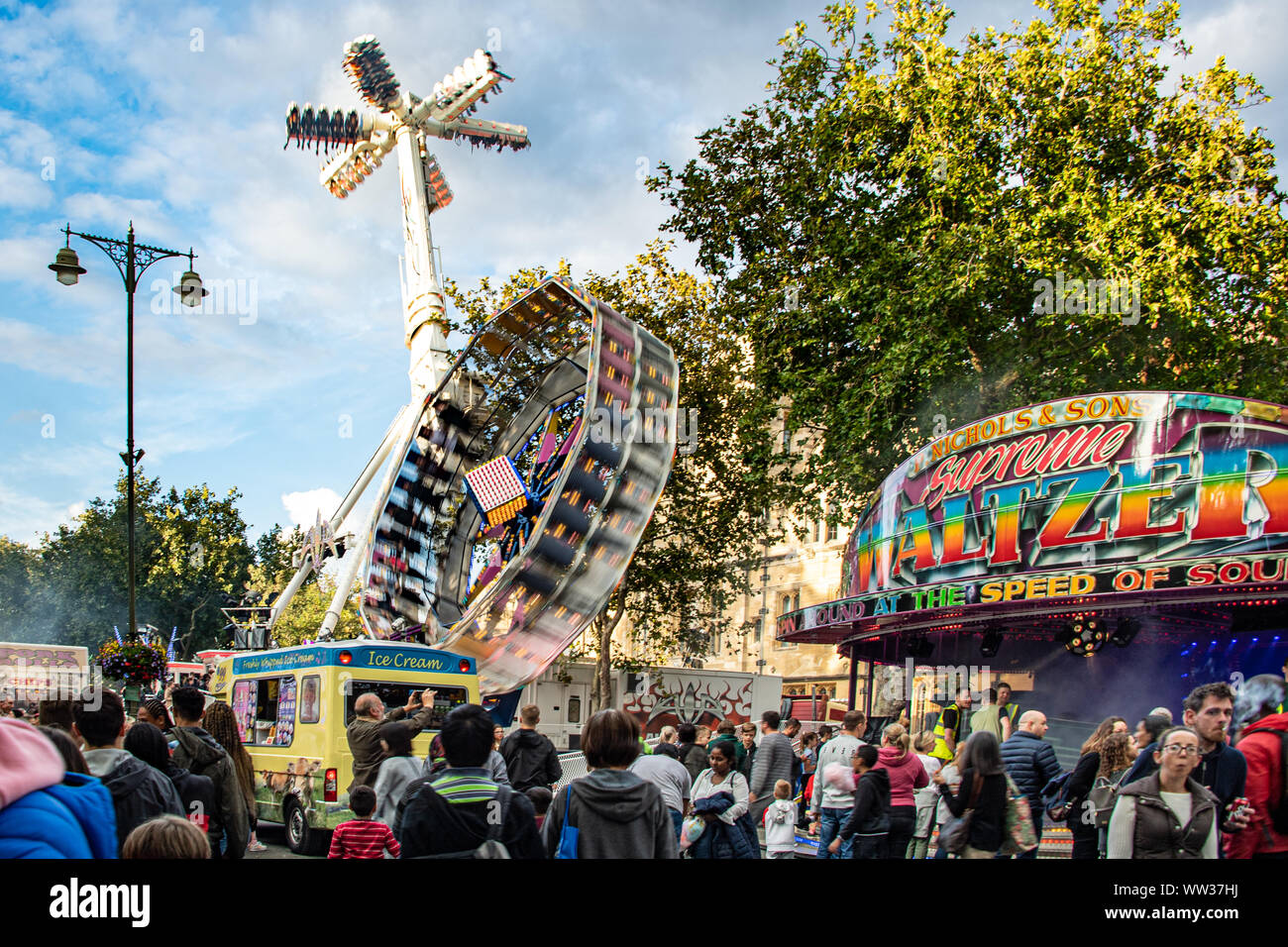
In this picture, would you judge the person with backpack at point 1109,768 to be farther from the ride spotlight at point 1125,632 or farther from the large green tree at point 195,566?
the large green tree at point 195,566

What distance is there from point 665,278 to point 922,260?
453 inches

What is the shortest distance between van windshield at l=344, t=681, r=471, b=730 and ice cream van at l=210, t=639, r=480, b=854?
13 mm

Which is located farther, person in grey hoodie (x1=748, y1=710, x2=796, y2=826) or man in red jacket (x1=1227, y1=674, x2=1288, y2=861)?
person in grey hoodie (x1=748, y1=710, x2=796, y2=826)

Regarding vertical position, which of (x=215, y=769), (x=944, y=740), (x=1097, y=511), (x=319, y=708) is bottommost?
(x=944, y=740)

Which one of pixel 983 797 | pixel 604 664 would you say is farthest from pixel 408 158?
pixel 983 797

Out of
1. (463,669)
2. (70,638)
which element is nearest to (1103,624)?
(463,669)

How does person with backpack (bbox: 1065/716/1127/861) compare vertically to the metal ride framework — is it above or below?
below

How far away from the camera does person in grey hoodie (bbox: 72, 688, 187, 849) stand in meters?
5.82

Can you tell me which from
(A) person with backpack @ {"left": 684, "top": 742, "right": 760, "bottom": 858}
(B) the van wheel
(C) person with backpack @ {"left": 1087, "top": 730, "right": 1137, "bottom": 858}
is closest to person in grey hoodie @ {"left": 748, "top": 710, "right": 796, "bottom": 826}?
(C) person with backpack @ {"left": 1087, "top": 730, "right": 1137, "bottom": 858}

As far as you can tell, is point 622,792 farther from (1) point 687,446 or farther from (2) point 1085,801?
(1) point 687,446

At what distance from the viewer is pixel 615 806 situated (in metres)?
5.30

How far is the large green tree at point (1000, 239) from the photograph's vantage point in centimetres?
2659

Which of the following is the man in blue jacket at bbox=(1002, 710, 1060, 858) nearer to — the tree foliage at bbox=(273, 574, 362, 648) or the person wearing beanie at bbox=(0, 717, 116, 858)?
the person wearing beanie at bbox=(0, 717, 116, 858)

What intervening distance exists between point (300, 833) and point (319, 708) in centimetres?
159
